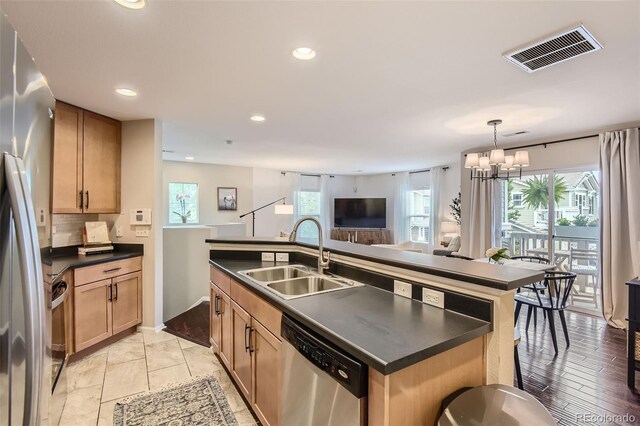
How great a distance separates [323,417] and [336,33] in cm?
191

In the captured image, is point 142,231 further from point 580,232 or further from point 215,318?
point 580,232

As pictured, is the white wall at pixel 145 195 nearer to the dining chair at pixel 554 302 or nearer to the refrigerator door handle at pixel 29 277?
the refrigerator door handle at pixel 29 277

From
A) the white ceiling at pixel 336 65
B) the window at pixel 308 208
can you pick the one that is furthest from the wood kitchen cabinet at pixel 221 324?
the window at pixel 308 208

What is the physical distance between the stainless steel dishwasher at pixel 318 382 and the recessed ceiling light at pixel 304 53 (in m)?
1.60

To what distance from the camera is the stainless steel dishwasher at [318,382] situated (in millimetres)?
1078

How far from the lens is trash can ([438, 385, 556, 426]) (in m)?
1.03

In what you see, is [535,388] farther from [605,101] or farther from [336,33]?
[336,33]

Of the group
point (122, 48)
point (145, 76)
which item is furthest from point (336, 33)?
point (145, 76)

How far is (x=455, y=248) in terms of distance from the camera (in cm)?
591

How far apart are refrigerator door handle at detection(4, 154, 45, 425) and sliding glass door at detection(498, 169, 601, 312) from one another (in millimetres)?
5327

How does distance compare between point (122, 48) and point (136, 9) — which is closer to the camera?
point (136, 9)

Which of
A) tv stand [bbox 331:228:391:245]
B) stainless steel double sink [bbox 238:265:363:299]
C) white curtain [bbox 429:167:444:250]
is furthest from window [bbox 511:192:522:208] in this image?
stainless steel double sink [bbox 238:265:363:299]

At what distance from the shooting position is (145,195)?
341 centimetres

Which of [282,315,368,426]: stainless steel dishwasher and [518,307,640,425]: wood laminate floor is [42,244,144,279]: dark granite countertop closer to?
[282,315,368,426]: stainless steel dishwasher
